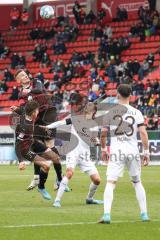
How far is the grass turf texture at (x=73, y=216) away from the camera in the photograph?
34.1ft

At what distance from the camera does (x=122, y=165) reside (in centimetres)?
1163

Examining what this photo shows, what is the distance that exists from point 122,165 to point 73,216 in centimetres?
160

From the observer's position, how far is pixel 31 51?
2014 inches

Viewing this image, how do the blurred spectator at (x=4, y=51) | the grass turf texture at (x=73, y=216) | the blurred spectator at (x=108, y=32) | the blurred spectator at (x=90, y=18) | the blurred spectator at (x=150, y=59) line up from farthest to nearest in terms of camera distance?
the blurred spectator at (x=4, y=51) < the blurred spectator at (x=90, y=18) < the blurred spectator at (x=108, y=32) < the blurred spectator at (x=150, y=59) < the grass turf texture at (x=73, y=216)

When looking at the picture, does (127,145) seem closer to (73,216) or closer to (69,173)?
(73,216)

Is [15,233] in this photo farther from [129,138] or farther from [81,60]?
[81,60]

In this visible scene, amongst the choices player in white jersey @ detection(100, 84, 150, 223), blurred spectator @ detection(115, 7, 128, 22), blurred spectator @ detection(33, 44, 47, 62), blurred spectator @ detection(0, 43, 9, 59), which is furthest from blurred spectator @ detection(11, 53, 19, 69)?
player in white jersey @ detection(100, 84, 150, 223)

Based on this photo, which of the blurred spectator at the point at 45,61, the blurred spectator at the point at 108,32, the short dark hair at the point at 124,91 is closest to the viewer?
the short dark hair at the point at 124,91

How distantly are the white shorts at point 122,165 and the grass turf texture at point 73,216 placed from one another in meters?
0.72

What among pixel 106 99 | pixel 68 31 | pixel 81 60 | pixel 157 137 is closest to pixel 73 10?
pixel 68 31

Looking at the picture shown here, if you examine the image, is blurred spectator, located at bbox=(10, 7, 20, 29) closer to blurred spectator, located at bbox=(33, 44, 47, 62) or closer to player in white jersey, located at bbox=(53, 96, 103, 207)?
blurred spectator, located at bbox=(33, 44, 47, 62)

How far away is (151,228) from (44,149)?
5680 millimetres

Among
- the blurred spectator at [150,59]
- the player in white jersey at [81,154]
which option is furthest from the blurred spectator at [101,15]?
the player in white jersey at [81,154]

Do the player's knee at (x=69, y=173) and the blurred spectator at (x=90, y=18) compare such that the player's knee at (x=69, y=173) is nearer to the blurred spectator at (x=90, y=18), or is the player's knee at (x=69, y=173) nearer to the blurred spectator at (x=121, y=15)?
the blurred spectator at (x=121, y=15)
